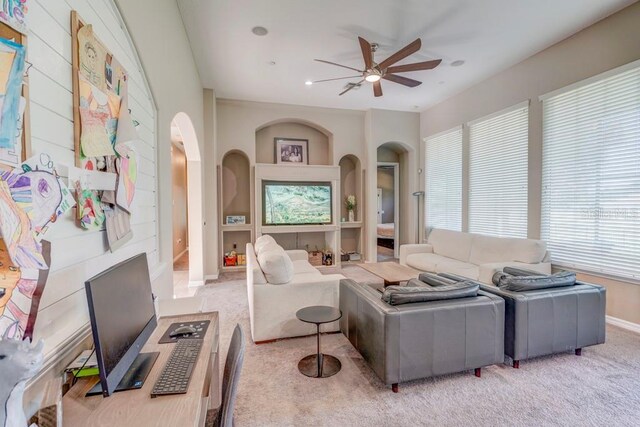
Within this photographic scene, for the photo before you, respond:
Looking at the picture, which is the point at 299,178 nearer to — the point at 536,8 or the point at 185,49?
the point at 185,49

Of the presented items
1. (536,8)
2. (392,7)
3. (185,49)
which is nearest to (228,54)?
(185,49)

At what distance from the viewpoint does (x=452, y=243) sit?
199 inches

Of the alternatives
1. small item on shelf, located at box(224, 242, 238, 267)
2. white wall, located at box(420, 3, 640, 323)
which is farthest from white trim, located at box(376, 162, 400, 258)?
small item on shelf, located at box(224, 242, 238, 267)

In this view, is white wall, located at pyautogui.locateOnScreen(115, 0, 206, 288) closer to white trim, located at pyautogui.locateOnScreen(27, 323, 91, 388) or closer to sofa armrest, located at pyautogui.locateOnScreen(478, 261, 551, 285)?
white trim, located at pyautogui.locateOnScreen(27, 323, 91, 388)

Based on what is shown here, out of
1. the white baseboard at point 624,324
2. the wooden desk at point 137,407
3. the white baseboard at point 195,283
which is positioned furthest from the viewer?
the white baseboard at point 195,283

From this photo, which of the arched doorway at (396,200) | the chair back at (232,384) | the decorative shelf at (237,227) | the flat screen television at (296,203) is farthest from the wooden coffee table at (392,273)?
the decorative shelf at (237,227)

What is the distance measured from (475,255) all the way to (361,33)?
3575 millimetres

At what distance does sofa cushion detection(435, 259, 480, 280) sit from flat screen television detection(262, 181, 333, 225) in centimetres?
256

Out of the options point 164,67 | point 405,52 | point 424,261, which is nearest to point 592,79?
point 405,52

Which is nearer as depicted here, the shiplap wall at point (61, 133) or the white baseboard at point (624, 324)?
the shiplap wall at point (61, 133)

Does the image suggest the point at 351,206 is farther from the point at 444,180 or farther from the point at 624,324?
the point at 624,324

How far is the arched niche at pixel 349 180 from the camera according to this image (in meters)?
6.83

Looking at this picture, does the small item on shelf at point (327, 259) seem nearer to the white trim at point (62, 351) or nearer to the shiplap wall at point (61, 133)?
the shiplap wall at point (61, 133)

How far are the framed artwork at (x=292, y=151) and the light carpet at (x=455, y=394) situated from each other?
455cm
